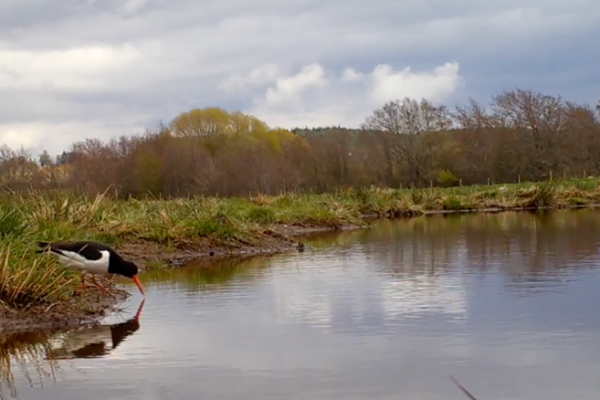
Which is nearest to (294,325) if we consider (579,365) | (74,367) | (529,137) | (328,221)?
(74,367)

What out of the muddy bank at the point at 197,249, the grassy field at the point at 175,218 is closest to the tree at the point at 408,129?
the grassy field at the point at 175,218

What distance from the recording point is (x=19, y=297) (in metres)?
9.12

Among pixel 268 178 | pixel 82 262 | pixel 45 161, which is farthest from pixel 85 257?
pixel 268 178

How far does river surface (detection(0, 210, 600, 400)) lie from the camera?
5.99m

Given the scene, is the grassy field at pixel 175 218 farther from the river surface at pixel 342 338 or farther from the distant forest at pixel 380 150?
the distant forest at pixel 380 150

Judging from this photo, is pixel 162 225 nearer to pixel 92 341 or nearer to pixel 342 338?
pixel 92 341

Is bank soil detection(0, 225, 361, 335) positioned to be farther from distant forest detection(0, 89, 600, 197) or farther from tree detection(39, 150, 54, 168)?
distant forest detection(0, 89, 600, 197)

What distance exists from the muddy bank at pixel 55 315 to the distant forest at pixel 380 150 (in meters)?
29.1

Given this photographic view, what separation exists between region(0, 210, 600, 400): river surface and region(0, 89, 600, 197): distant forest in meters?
27.7

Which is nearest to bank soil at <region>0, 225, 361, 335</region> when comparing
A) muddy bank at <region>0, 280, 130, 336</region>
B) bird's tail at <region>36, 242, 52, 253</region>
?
muddy bank at <region>0, 280, 130, 336</region>

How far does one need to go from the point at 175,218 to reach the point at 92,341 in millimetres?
9145

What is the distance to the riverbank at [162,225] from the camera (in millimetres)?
9242

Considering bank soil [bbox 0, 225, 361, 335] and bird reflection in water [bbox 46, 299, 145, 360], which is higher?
bank soil [bbox 0, 225, 361, 335]

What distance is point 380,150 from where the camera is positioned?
200 ft
